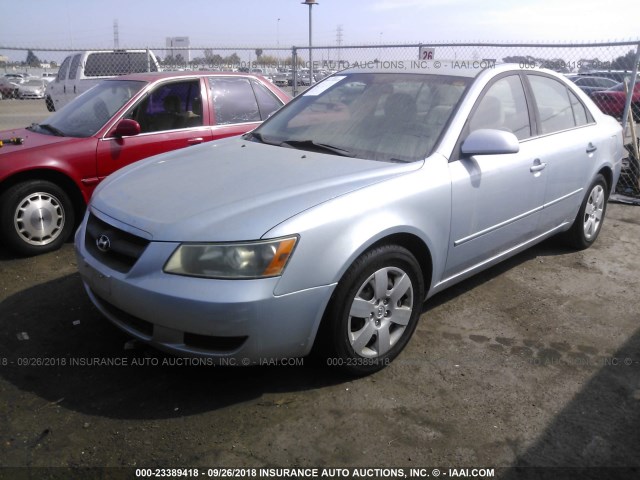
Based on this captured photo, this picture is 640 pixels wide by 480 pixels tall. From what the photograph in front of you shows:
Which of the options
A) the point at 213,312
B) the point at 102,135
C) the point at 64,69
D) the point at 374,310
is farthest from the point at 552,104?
the point at 64,69

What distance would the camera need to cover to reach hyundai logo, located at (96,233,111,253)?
285cm

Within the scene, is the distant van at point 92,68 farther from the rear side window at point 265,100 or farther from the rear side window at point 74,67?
the rear side window at point 265,100

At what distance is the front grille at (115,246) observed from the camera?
271cm

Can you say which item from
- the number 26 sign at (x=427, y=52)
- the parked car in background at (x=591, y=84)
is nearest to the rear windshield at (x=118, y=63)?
the number 26 sign at (x=427, y=52)

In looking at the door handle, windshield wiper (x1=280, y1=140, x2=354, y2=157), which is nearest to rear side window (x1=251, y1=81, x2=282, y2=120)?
windshield wiper (x1=280, y1=140, x2=354, y2=157)

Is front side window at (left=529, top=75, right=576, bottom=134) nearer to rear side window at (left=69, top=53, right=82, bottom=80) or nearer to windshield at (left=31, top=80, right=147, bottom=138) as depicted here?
windshield at (left=31, top=80, right=147, bottom=138)

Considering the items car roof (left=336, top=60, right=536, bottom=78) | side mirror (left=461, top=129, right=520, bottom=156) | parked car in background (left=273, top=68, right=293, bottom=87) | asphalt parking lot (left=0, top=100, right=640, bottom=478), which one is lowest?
asphalt parking lot (left=0, top=100, right=640, bottom=478)

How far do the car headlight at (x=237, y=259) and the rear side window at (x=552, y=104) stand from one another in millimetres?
2592

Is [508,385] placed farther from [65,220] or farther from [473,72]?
[65,220]

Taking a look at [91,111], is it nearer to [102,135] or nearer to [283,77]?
[102,135]

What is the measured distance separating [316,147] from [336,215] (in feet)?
3.31

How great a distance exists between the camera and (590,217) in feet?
16.8

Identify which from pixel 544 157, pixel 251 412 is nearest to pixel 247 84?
pixel 544 157

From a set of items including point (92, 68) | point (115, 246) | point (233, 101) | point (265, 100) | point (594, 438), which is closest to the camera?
point (594, 438)
